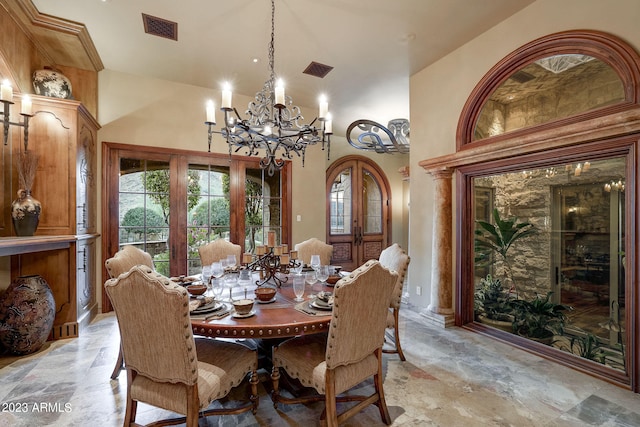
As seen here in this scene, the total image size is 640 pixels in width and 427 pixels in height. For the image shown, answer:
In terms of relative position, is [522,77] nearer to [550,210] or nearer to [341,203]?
[550,210]

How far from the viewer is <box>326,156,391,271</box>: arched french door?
Answer: 22.5ft

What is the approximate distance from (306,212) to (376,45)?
9.45 feet

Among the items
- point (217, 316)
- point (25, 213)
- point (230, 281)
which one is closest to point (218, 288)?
point (230, 281)

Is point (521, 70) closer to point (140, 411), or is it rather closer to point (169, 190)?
point (140, 411)

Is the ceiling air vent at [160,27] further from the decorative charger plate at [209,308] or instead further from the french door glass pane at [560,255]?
the french door glass pane at [560,255]

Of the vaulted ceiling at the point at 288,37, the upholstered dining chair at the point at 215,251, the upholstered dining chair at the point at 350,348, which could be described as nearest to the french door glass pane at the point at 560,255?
the vaulted ceiling at the point at 288,37

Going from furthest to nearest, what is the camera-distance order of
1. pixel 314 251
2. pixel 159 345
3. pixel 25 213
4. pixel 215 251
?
pixel 314 251, pixel 215 251, pixel 25 213, pixel 159 345

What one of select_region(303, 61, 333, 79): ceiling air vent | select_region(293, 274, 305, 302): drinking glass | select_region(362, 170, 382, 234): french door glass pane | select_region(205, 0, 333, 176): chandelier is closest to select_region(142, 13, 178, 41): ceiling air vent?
select_region(205, 0, 333, 176): chandelier

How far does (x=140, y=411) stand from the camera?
196 centimetres

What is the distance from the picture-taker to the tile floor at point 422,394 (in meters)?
1.88

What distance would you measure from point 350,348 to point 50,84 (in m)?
4.10

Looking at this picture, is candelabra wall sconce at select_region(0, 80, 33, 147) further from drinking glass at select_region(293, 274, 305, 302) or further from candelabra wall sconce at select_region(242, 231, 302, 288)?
drinking glass at select_region(293, 274, 305, 302)

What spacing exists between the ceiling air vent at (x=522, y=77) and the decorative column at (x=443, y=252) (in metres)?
1.10

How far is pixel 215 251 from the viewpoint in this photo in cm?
338
